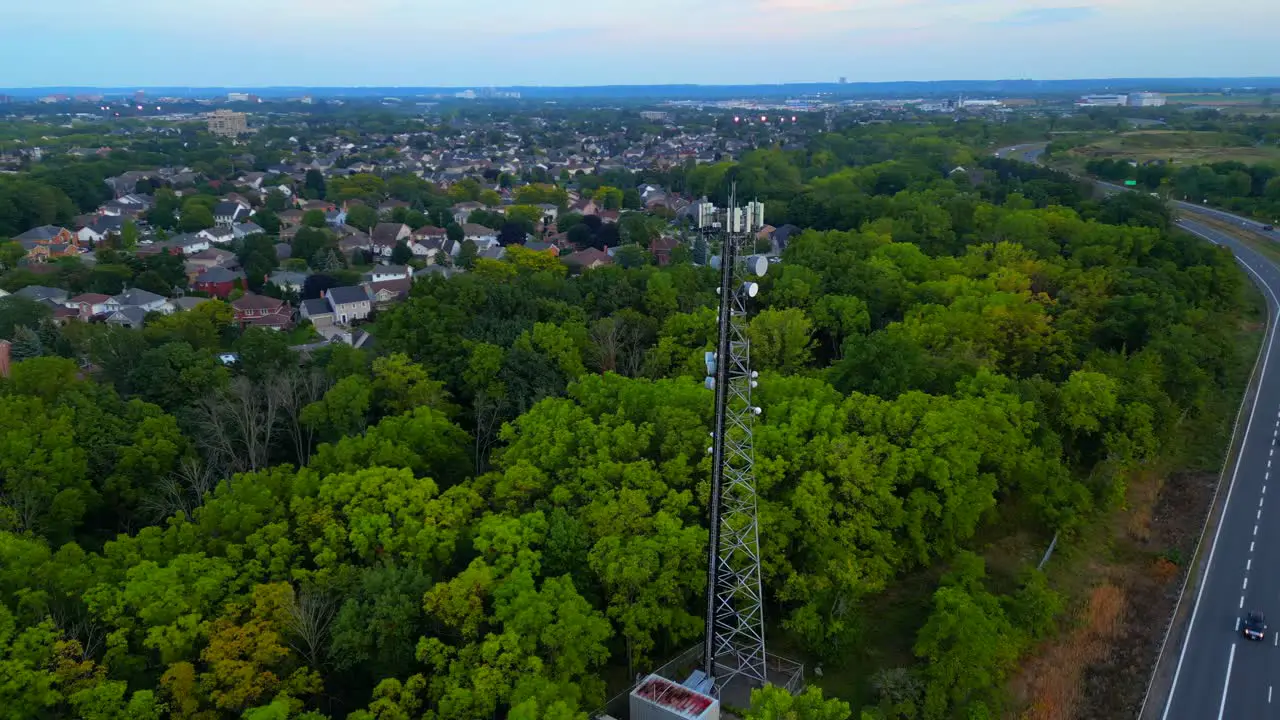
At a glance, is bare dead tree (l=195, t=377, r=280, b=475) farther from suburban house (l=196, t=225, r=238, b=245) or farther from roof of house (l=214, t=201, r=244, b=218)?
roof of house (l=214, t=201, r=244, b=218)

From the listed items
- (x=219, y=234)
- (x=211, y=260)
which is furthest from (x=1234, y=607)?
(x=219, y=234)

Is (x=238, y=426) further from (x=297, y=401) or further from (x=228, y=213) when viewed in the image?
(x=228, y=213)

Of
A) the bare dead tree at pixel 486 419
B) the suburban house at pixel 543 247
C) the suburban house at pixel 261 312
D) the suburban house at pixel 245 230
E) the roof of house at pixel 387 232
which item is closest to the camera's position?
the bare dead tree at pixel 486 419

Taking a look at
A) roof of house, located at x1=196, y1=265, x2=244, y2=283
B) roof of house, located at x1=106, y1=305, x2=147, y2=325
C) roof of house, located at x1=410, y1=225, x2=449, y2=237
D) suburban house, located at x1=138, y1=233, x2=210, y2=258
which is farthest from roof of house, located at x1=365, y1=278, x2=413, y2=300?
suburban house, located at x1=138, y1=233, x2=210, y2=258

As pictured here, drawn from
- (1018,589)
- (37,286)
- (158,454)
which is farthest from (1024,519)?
(37,286)

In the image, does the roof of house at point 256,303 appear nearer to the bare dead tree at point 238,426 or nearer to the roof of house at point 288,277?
the roof of house at point 288,277

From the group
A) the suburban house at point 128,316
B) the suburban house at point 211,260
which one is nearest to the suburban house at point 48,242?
the suburban house at point 211,260

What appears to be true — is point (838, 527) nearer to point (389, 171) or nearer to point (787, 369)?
point (787, 369)
